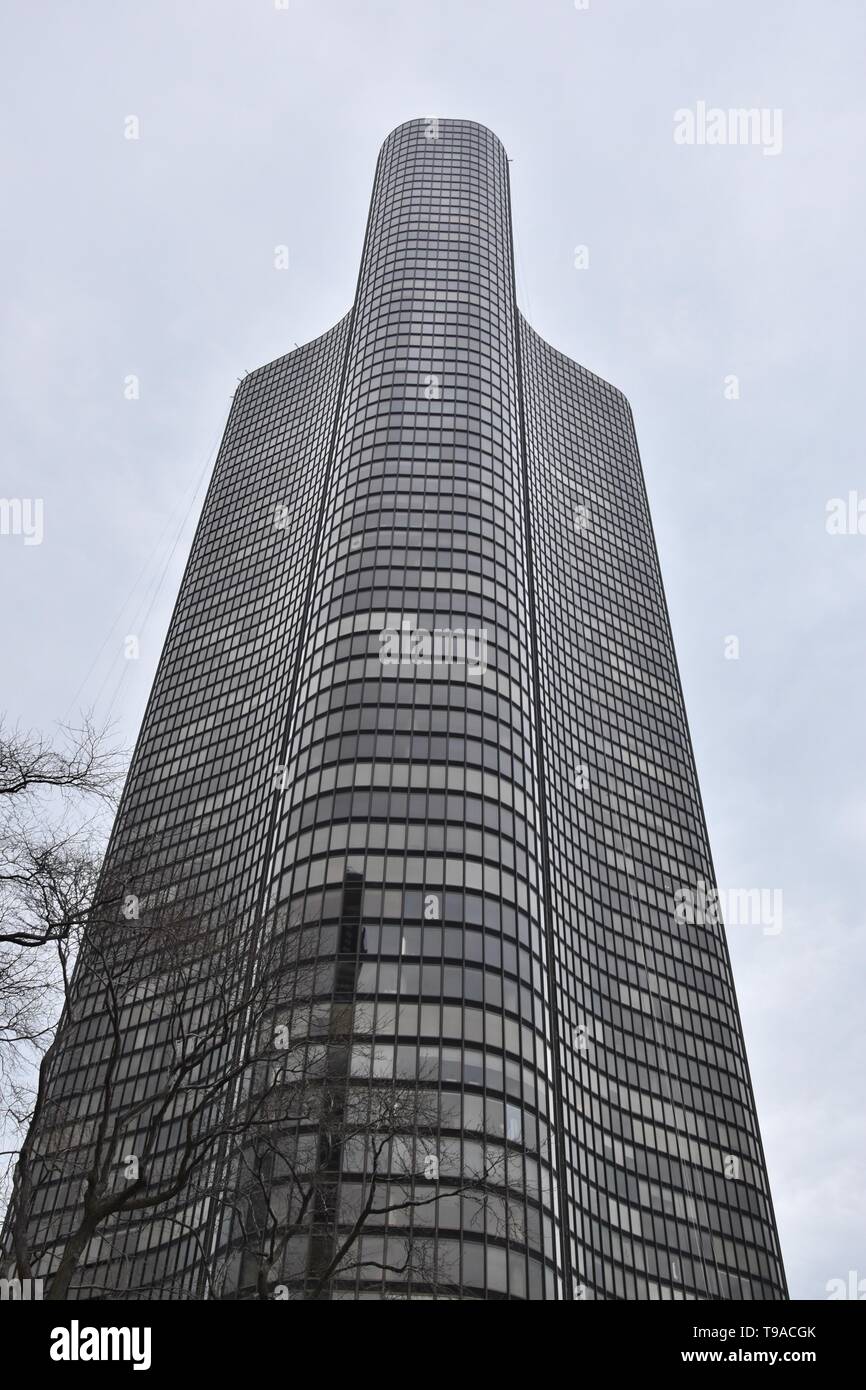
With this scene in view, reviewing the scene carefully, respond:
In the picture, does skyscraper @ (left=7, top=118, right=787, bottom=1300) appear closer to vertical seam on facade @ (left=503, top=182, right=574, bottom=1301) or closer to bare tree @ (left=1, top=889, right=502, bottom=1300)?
bare tree @ (left=1, top=889, right=502, bottom=1300)

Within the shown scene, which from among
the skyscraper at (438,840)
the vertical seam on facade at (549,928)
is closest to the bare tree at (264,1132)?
the skyscraper at (438,840)

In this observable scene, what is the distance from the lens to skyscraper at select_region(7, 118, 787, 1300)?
160 feet

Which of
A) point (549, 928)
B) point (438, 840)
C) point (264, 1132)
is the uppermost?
point (549, 928)

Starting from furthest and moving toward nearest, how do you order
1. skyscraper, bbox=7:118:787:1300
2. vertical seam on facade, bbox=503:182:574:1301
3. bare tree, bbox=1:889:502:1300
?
vertical seam on facade, bbox=503:182:574:1301 < skyscraper, bbox=7:118:787:1300 < bare tree, bbox=1:889:502:1300

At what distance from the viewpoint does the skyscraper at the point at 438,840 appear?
48.8 metres

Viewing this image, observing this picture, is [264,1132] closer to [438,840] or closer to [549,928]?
[438,840]

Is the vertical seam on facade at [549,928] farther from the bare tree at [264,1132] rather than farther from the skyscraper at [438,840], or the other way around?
the bare tree at [264,1132]

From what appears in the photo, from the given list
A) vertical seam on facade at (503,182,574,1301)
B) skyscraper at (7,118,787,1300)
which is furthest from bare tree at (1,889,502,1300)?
vertical seam on facade at (503,182,574,1301)

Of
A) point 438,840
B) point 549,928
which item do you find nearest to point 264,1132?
point 438,840

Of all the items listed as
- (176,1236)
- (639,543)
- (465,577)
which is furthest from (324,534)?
(639,543)

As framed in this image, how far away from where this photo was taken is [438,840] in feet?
210

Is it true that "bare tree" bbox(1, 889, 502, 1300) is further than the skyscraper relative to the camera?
No

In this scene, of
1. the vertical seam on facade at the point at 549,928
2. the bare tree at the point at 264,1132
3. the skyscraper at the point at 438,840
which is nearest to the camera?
the bare tree at the point at 264,1132
